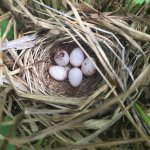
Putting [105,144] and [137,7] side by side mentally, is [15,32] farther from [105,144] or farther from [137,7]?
[105,144]

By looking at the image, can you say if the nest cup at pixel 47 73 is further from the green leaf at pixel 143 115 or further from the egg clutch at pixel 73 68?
the green leaf at pixel 143 115

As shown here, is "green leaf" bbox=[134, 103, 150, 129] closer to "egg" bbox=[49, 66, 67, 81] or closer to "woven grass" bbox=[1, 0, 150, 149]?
"woven grass" bbox=[1, 0, 150, 149]

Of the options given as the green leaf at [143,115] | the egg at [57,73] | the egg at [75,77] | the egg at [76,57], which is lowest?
the green leaf at [143,115]

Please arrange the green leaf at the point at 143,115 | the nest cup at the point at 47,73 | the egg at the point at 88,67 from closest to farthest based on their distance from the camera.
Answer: the green leaf at the point at 143,115
the nest cup at the point at 47,73
the egg at the point at 88,67

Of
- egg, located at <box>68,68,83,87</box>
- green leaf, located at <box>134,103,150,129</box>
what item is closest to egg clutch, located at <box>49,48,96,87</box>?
egg, located at <box>68,68,83,87</box>

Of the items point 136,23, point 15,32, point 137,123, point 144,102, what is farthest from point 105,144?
point 15,32

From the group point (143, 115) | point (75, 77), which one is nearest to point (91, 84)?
point (75, 77)

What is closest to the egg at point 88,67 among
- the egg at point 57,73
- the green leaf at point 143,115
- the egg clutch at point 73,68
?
the egg clutch at point 73,68
